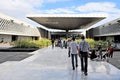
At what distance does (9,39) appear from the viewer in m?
65.9

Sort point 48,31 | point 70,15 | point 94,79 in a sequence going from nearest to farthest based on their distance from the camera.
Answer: point 94,79 → point 70,15 → point 48,31

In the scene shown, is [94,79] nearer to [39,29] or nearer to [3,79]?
[3,79]

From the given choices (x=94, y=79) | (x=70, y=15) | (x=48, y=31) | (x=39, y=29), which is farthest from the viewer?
(x=48, y=31)

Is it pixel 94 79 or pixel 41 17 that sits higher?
pixel 41 17

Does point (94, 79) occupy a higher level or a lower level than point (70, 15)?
lower

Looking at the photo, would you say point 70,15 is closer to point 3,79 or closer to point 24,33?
point 24,33

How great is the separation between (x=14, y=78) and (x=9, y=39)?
196ft

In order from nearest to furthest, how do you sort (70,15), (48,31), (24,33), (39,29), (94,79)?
(94,79)
(70,15)
(24,33)
(39,29)
(48,31)

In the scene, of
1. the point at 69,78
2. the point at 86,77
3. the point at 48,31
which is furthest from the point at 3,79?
the point at 48,31

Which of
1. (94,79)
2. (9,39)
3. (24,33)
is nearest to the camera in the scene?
(94,79)

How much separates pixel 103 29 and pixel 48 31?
33.6 metres

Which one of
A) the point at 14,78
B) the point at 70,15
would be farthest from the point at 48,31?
the point at 14,78

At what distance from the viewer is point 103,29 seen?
78.6 metres

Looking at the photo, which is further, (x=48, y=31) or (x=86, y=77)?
(x=48, y=31)
